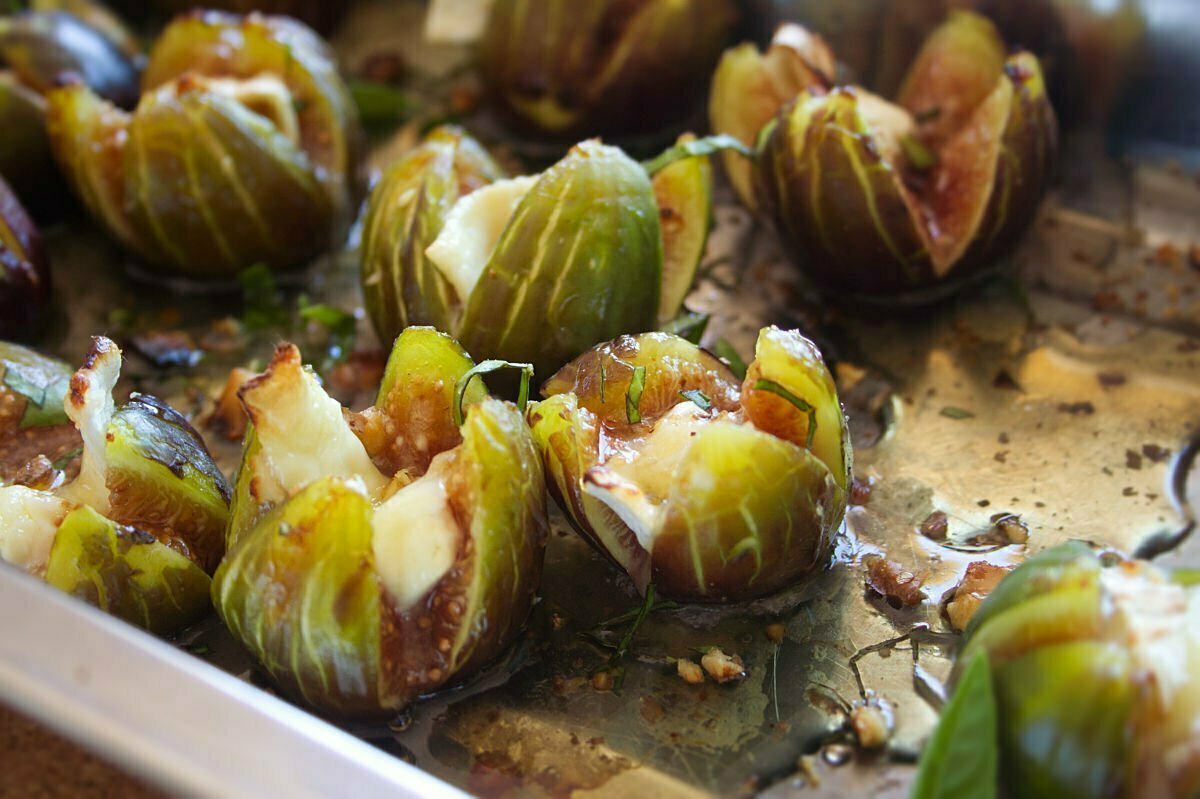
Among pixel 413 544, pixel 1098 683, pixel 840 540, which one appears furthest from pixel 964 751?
pixel 413 544

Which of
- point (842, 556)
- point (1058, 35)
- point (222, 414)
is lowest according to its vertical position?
point (222, 414)

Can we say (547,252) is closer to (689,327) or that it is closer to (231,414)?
(689,327)

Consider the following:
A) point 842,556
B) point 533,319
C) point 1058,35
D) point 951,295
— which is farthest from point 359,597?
point 1058,35

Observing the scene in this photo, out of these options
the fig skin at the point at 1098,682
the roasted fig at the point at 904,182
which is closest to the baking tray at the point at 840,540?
the roasted fig at the point at 904,182

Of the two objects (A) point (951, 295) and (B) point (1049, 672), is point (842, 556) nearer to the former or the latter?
(B) point (1049, 672)

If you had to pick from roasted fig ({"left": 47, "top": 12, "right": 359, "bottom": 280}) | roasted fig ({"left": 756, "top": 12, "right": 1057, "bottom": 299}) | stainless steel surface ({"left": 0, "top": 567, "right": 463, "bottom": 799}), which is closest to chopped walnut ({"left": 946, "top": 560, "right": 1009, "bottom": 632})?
roasted fig ({"left": 756, "top": 12, "right": 1057, "bottom": 299})

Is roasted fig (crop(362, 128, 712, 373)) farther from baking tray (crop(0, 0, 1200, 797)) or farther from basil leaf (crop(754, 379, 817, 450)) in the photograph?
basil leaf (crop(754, 379, 817, 450))
